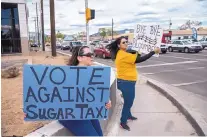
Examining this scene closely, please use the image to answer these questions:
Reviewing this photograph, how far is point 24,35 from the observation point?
29125 millimetres

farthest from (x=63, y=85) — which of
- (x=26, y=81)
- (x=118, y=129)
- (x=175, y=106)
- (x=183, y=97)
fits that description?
(x=183, y=97)

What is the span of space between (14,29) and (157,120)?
26.3 metres

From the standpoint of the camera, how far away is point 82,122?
303 centimetres

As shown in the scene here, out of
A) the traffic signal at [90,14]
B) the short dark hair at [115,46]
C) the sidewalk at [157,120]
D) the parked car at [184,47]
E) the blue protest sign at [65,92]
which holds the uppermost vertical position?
the traffic signal at [90,14]

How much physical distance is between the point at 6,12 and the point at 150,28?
2672 centimetres

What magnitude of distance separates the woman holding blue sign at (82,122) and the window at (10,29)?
88.3 feet

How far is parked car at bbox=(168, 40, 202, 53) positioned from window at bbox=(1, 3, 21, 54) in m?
17.7

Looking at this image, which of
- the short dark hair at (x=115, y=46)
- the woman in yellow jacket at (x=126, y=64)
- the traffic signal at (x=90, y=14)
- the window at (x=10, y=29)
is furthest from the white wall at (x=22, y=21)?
the woman in yellow jacket at (x=126, y=64)

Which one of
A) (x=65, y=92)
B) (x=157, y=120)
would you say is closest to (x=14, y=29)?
(x=157, y=120)

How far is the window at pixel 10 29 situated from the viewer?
2869cm

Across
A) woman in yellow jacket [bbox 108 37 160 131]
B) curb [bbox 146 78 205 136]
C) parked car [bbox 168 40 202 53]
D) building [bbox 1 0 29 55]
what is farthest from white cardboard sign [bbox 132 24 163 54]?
parked car [bbox 168 40 202 53]

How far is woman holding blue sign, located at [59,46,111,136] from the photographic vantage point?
2965 mm

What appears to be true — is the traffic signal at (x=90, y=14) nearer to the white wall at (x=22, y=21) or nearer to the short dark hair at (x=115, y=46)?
the short dark hair at (x=115, y=46)

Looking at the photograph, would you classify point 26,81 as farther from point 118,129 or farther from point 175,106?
point 175,106
